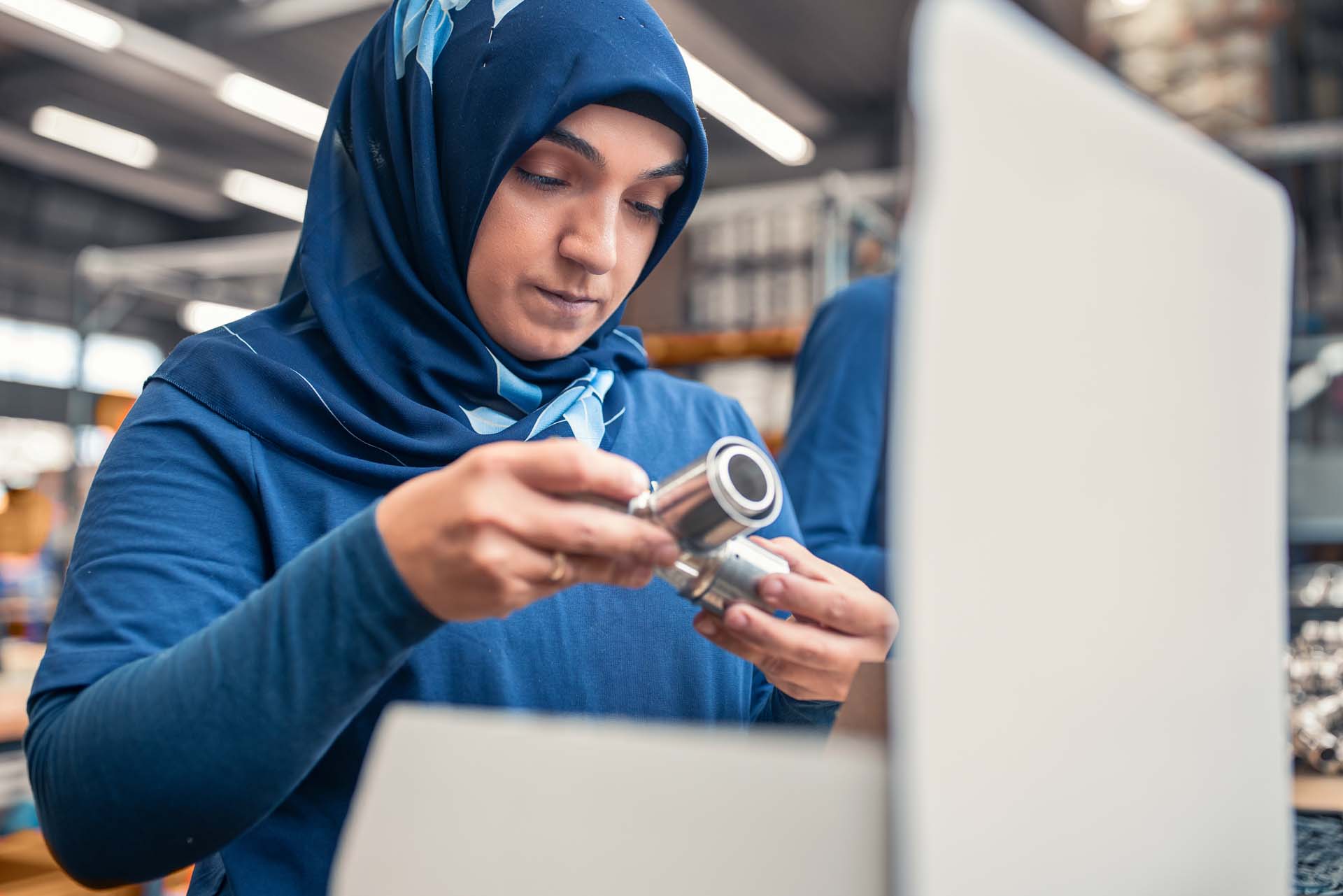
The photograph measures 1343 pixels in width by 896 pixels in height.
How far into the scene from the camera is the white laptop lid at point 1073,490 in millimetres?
260

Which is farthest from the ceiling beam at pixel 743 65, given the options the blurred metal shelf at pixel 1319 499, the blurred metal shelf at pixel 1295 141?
the blurred metal shelf at pixel 1319 499

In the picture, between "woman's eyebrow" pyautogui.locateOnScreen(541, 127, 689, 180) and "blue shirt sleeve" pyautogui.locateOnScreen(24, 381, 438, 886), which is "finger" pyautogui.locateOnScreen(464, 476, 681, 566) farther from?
"woman's eyebrow" pyautogui.locateOnScreen(541, 127, 689, 180)

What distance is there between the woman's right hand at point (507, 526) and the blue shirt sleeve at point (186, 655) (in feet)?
0.05

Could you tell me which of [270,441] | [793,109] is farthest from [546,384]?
[793,109]

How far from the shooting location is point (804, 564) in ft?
1.93

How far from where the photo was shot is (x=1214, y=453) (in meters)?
0.37

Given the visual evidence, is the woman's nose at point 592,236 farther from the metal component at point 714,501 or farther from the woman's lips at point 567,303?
the metal component at point 714,501

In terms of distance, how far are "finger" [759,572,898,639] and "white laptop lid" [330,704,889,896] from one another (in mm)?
204

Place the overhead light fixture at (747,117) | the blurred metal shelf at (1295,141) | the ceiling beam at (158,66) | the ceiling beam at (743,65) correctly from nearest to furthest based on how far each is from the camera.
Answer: the blurred metal shelf at (1295,141), the ceiling beam at (158,66), the overhead light fixture at (747,117), the ceiling beam at (743,65)

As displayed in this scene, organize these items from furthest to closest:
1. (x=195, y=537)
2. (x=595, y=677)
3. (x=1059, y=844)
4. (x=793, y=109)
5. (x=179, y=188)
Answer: (x=179, y=188) < (x=793, y=109) < (x=595, y=677) < (x=195, y=537) < (x=1059, y=844)

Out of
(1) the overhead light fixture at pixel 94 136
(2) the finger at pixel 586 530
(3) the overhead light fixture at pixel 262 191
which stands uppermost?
(1) the overhead light fixture at pixel 94 136

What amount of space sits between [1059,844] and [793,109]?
726 centimetres

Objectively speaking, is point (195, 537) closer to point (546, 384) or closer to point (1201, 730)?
point (546, 384)

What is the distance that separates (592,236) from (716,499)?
1.26 feet
